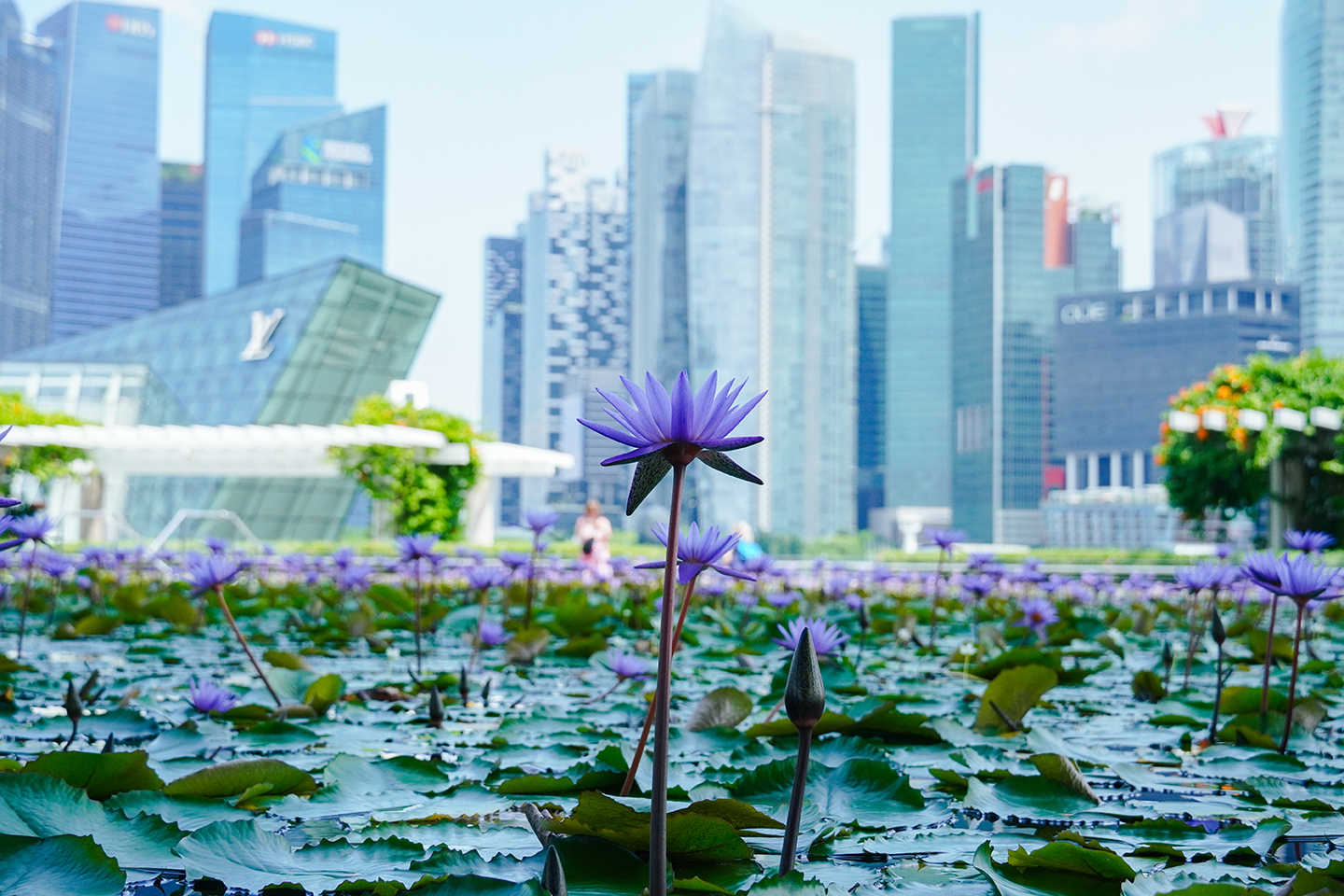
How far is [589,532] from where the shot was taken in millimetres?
7141

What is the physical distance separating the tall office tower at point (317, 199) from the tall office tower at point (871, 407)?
52174mm

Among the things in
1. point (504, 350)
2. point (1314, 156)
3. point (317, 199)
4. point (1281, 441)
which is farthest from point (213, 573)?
point (1314, 156)

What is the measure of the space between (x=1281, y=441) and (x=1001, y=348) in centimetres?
9720

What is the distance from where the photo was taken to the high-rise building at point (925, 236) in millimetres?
103000

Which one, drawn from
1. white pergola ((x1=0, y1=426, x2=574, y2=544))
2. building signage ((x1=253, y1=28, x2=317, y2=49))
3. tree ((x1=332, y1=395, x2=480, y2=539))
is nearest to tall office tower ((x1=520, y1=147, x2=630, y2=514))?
building signage ((x1=253, y1=28, x2=317, y2=49))

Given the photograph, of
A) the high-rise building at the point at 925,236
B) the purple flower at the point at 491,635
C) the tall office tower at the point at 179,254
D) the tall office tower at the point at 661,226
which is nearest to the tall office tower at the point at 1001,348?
the high-rise building at the point at 925,236

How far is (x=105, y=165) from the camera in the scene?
12375 centimetres

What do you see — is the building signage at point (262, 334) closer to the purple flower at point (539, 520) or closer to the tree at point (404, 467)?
the tree at point (404, 467)

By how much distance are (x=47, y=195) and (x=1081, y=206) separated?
11392 centimetres

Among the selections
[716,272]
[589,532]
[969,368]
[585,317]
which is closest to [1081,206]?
[969,368]

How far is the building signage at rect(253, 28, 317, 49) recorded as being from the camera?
414ft

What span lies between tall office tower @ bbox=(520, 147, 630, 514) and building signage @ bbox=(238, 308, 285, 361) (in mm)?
74054

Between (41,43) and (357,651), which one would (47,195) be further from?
(357,651)

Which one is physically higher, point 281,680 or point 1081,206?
point 1081,206
